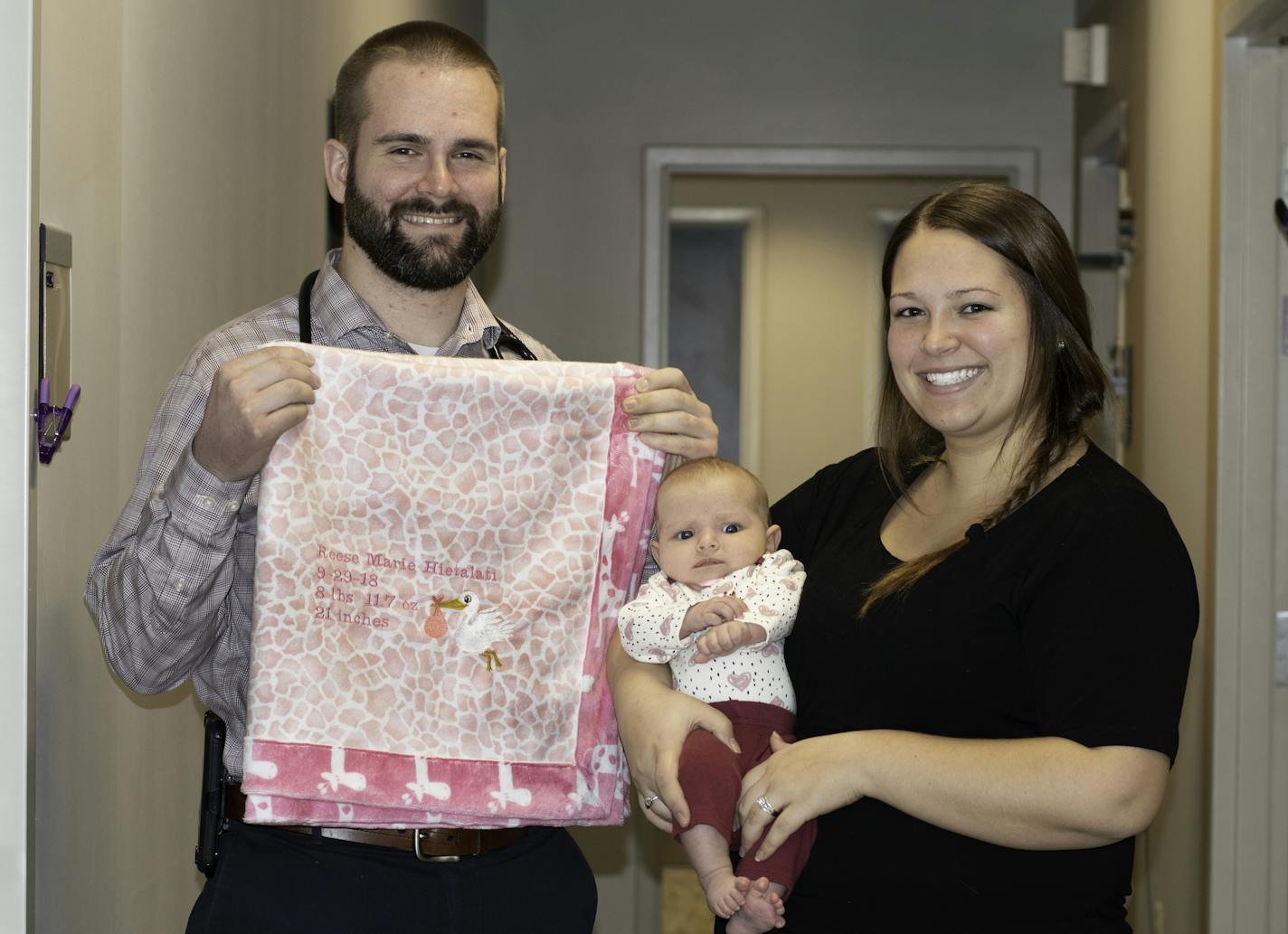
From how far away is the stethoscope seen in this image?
172 centimetres

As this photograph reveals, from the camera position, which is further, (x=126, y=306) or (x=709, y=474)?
(x=126, y=306)

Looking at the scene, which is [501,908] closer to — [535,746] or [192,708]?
[535,746]

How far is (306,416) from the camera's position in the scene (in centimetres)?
153

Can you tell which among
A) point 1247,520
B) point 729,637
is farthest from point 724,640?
point 1247,520

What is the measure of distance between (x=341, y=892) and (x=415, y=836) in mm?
100

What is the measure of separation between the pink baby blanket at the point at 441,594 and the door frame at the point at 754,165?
122 inches

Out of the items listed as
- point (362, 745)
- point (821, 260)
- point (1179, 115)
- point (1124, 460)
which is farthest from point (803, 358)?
point (362, 745)

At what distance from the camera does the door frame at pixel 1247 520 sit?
115 inches

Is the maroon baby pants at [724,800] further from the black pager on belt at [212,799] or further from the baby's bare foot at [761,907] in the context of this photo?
the black pager on belt at [212,799]

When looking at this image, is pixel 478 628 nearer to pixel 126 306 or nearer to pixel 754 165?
pixel 126 306

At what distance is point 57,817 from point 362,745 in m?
0.34

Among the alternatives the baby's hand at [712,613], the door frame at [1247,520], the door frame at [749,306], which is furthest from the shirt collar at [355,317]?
the door frame at [749,306]

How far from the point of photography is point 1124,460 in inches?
155

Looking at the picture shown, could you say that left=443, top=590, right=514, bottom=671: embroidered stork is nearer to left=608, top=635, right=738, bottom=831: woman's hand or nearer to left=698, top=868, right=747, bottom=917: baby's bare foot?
left=608, top=635, right=738, bottom=831: woman's hand
